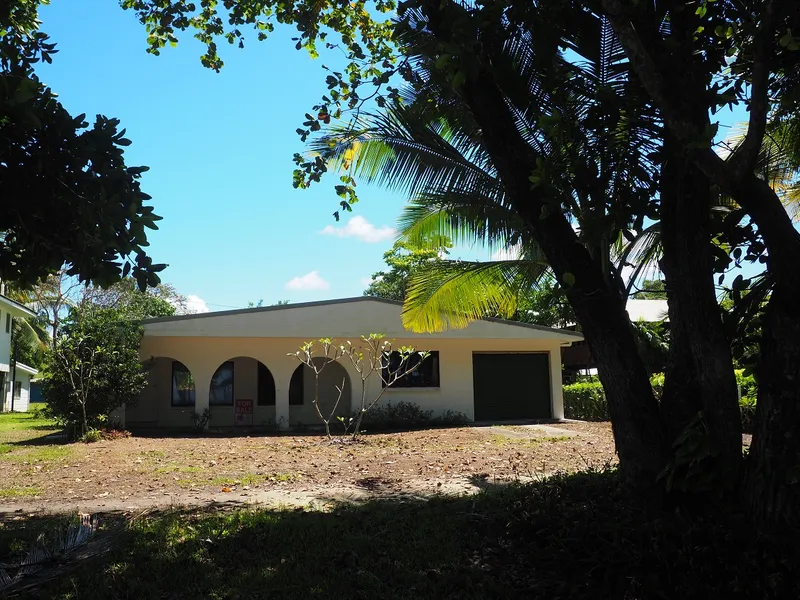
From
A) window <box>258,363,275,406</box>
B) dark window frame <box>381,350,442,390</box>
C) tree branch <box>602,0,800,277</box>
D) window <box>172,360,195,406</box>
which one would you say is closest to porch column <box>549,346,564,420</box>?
dark window frame <box>381,350,442,390</box>

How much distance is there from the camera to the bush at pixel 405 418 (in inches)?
703

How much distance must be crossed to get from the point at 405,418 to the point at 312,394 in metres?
4.17

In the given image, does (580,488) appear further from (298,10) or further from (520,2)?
(298,10)

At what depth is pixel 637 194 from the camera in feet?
16.6

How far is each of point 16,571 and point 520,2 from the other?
223 inches

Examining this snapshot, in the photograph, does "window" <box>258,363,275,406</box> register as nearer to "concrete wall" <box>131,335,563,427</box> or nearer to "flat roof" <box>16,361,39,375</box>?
"concrete wall" <box>131,335,563,427</box>

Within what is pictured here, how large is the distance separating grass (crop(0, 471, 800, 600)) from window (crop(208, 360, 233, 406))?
15.0 metres

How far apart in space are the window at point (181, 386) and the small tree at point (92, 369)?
4.51 meters

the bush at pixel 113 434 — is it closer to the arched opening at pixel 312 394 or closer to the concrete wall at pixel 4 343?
the arched opening at pixel 312 394

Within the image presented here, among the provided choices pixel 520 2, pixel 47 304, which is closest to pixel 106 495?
pixel 520 2

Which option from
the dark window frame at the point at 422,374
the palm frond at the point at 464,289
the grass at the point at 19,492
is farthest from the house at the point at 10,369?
the palm frond at the point at 464,289

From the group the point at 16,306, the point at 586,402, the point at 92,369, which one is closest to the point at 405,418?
the point at 586,402

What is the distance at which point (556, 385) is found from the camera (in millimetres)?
20531

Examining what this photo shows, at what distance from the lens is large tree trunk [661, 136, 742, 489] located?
4.79 m
